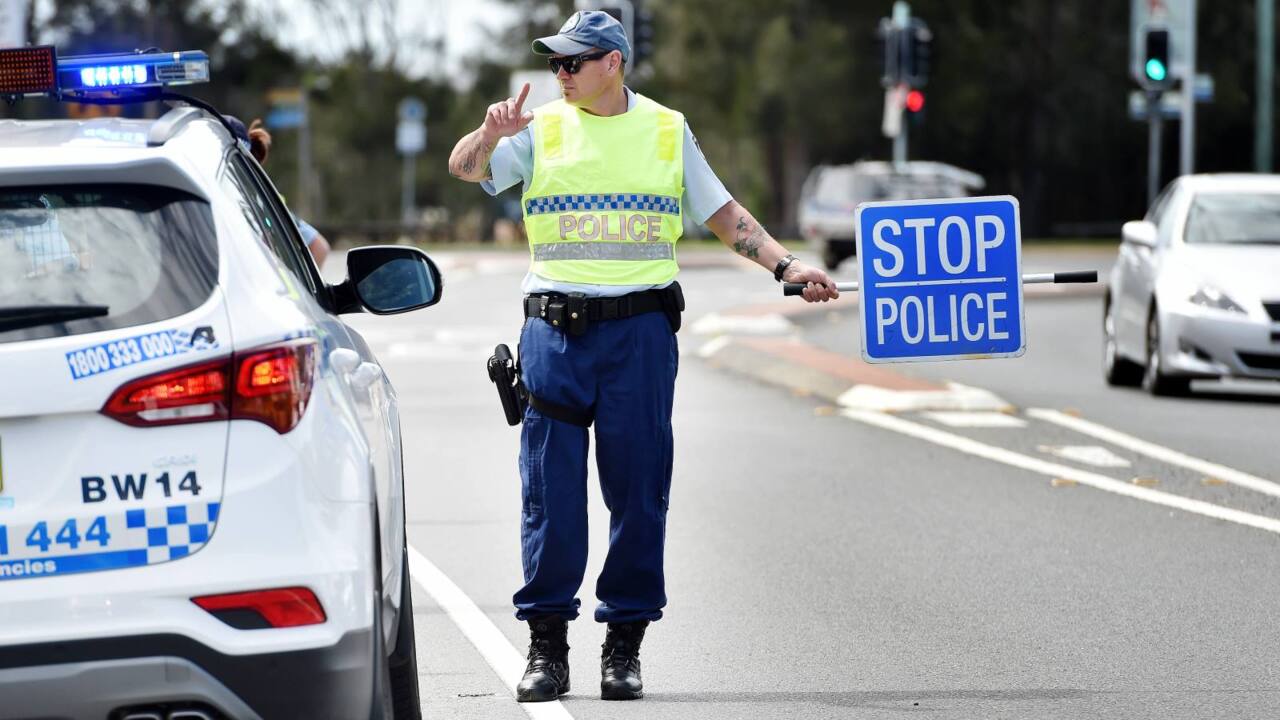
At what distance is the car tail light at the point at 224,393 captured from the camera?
165 inches

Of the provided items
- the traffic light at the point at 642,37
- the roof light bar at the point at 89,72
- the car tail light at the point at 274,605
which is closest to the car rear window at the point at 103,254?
the car tail light at the point at 274,605

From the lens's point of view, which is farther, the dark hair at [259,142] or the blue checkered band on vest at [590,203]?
the dark hair at [259,142]

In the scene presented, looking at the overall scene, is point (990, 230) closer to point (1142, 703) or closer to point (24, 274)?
point (1142, 703)

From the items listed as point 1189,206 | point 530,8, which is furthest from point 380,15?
point 1189,206

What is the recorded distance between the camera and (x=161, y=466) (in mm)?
4203

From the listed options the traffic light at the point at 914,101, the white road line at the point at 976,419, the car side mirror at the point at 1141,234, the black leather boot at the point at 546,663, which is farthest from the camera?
the traffic light at the point at 914,101

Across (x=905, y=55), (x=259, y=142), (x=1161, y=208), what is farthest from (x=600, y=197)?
(x=905, y=55)

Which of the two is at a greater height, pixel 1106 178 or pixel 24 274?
pixel 24 274

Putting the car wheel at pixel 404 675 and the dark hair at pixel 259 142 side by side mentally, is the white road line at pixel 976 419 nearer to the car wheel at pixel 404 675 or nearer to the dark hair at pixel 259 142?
the dark hair at pixel 259 142

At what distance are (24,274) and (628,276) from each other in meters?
2.40

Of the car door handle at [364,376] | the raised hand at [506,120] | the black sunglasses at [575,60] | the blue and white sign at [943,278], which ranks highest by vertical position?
the black sunglasses at [575,60]

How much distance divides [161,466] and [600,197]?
95.3 inches

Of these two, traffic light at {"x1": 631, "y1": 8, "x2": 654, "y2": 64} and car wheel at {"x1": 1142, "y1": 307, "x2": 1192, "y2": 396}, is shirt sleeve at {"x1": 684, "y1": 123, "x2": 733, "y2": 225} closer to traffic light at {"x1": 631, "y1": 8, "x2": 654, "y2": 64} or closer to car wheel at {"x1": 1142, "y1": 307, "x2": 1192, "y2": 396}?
car wheel at {"x1": 1142, "y1": 307, "x2": 1192, "y2": 396}

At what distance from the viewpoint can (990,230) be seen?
8.08 m
